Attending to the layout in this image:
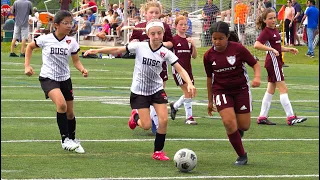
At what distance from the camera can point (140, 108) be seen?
11359 mm

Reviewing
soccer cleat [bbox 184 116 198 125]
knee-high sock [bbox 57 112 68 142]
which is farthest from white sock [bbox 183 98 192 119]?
knee-high sock [bbox 57 112 68 142]

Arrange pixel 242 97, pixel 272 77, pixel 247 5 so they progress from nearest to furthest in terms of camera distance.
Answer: pixel 242 97 → pixel 272 77 → pixel 247 5

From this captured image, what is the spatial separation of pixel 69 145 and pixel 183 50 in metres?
4.05

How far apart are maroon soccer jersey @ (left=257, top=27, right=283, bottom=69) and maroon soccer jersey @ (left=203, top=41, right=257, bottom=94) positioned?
3.84 meters

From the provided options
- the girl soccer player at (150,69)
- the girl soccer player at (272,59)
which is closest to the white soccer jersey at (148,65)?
the girl soccer player at (150,69)

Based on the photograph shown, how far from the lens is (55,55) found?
11.7 metres

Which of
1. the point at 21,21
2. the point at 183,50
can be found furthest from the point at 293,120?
the point at 21,21

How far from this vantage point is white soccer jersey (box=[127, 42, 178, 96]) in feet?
36.8

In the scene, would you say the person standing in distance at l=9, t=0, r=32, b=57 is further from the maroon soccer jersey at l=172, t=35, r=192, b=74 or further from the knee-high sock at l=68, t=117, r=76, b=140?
the knee-high sock at l=68, t=117, r=76, b=140

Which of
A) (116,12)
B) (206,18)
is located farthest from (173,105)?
(116,12)

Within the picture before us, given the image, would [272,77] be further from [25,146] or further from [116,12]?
[116,12]

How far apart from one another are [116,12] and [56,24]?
25.7 m

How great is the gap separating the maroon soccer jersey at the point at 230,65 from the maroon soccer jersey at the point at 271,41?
12.6 feet

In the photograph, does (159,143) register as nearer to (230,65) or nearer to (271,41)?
(230,65)
